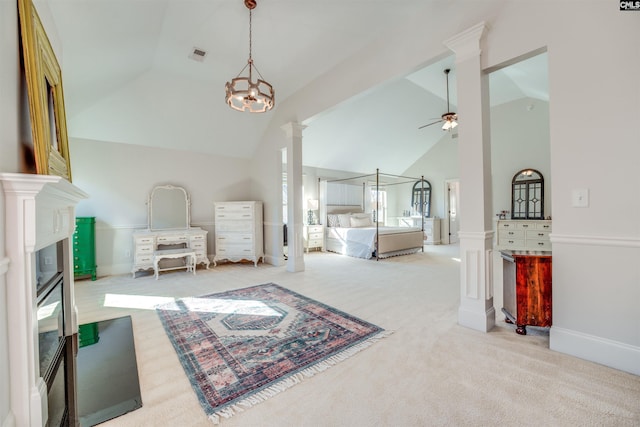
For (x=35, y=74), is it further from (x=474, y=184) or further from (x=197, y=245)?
(x=197, y=245)

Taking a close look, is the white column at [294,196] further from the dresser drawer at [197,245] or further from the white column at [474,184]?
the white column at [474,184]

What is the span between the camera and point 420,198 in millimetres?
9555

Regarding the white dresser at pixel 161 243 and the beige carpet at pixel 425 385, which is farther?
the white dresser at pixel 161 243

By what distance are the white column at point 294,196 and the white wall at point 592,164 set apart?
3257mm

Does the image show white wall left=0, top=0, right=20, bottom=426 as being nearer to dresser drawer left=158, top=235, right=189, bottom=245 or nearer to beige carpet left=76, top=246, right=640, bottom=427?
beige carpet left=76, top=246, right=640, bottom=427

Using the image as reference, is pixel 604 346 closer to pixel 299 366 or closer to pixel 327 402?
pixel 327 402

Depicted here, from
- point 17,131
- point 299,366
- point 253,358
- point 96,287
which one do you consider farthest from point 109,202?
point 299,366

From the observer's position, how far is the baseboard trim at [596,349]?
1.76 meters

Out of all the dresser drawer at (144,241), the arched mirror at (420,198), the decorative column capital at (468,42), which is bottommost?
the dresser drawer at (144,241)

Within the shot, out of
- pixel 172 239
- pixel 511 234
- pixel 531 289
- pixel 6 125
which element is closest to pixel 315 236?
pixel 172 239

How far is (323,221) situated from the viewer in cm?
806

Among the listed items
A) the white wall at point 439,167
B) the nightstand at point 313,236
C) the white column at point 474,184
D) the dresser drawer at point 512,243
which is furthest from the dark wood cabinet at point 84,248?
the white wall at point 439,167

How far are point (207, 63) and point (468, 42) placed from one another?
3572mm

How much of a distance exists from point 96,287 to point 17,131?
11.5 ft
